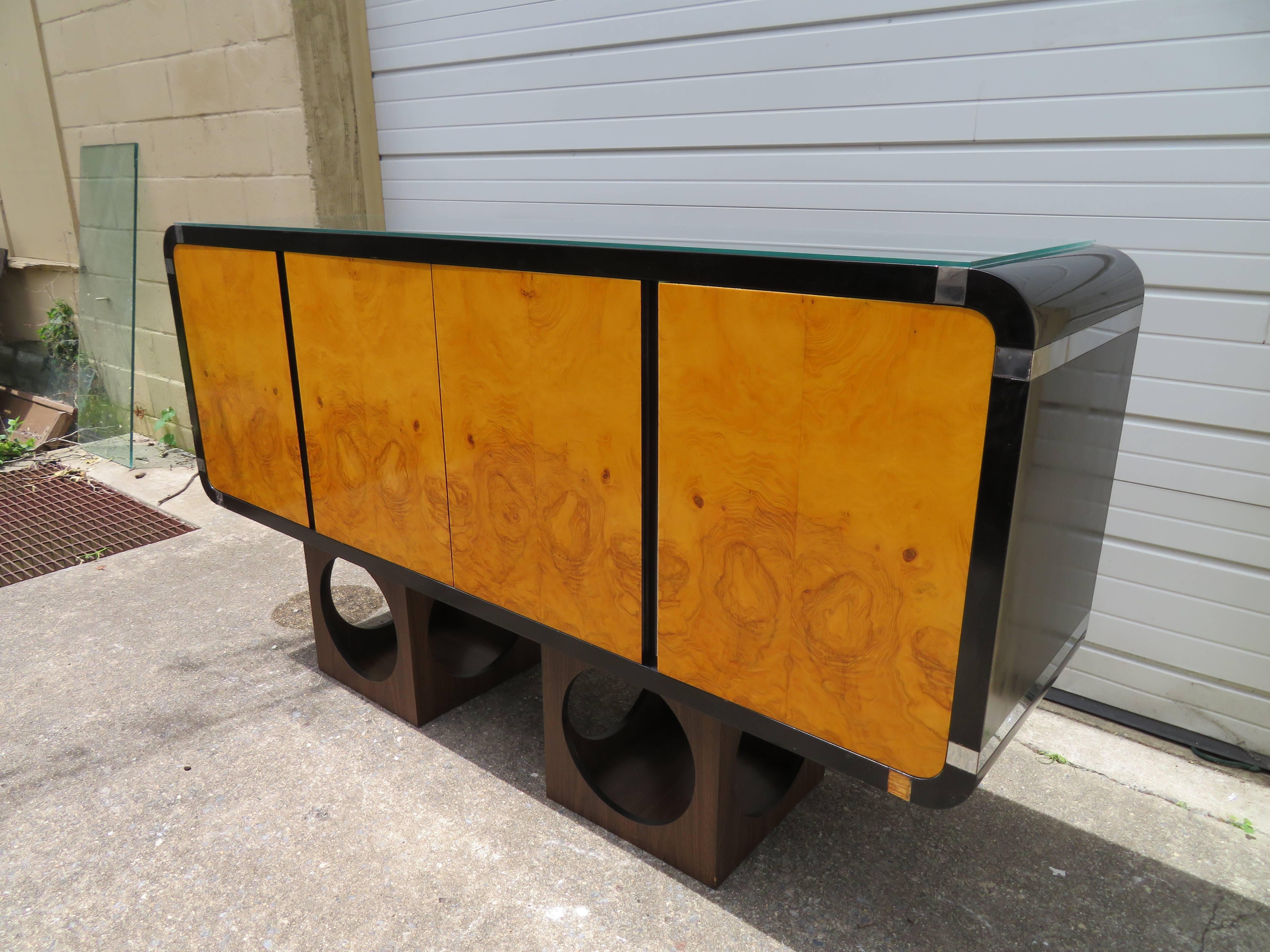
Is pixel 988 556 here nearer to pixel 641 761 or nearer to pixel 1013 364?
pixel 1013 364

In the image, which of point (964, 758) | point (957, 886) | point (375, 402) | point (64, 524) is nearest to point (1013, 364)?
point (964, 758)

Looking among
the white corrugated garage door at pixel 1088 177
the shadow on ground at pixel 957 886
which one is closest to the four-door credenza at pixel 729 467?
the shadow on ground at pixel 957 886

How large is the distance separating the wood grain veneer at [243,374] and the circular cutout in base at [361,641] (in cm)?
32

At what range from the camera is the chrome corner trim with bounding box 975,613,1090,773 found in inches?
58.2

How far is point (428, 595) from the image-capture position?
246 centimetres

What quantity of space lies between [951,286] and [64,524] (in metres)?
4.47

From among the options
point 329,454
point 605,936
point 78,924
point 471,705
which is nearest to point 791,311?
point 605,936

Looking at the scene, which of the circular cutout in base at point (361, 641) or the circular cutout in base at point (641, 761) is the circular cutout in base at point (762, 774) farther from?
the circular cutout in base at point (361, 641)

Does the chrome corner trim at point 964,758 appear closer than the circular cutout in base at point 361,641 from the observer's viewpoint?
Yes

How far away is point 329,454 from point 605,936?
147cm

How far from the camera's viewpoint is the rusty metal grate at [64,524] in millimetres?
3844

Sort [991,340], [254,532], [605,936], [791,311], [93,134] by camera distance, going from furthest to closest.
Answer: [93,134] < [254,532] < [605,936] < [791,311] < [991,340]

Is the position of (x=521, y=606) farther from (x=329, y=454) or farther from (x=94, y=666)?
(x=94, y=666)

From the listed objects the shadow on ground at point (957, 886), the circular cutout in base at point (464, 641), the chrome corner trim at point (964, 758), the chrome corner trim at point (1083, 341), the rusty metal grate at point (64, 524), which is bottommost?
the rusty metal grate at point (64, 524)
